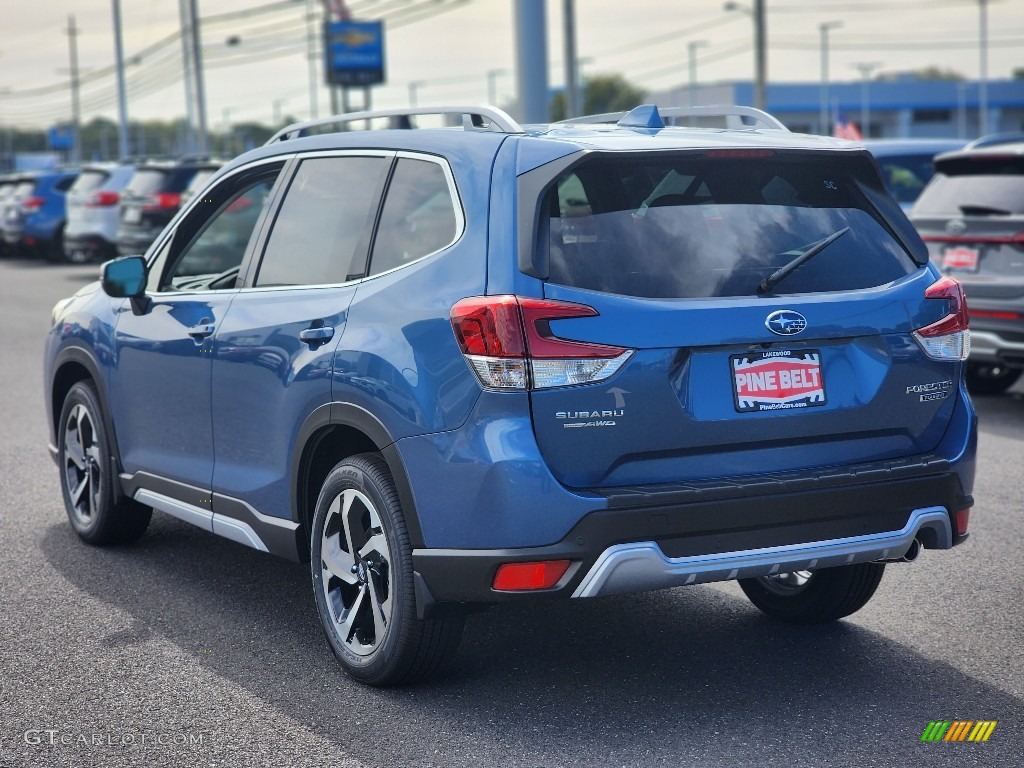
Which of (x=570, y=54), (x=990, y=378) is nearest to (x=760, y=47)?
(x=570, y=54)

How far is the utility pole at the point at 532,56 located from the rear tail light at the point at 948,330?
636 inches

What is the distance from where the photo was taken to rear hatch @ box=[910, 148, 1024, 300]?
9.83 metres

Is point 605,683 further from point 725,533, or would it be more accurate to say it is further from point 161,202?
point 161,202

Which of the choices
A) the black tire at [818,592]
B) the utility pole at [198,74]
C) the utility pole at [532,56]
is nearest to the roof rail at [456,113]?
the black tire at [818,592]

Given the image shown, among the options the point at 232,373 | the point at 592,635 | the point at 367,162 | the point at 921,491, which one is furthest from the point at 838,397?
the point at 232,373

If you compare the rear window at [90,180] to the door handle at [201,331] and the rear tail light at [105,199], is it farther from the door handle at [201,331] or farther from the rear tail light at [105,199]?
the door handle at [201,331]

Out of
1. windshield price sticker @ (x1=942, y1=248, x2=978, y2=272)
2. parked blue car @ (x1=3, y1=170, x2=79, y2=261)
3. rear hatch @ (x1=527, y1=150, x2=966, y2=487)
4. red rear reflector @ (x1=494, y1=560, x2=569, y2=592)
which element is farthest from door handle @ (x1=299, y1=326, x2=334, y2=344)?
parked blue car @ (x1=3, y1=170, x2=79, y2=261)

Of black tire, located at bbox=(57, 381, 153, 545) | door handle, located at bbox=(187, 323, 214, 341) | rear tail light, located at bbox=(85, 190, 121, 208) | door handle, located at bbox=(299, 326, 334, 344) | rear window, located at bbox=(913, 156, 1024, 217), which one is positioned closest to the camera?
door handle, located at bbox=(299, 326, 334, 344)

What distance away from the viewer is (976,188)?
10242mm

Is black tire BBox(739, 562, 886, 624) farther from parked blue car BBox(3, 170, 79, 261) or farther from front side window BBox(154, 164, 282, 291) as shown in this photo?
parked blue car BBox(3, 170, 79, 261)

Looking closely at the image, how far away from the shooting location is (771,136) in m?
4.68

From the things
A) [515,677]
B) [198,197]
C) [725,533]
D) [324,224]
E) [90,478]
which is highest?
[198,197]

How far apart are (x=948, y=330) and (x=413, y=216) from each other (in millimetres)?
1727

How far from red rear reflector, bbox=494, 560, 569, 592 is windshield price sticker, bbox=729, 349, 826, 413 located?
71 cm
